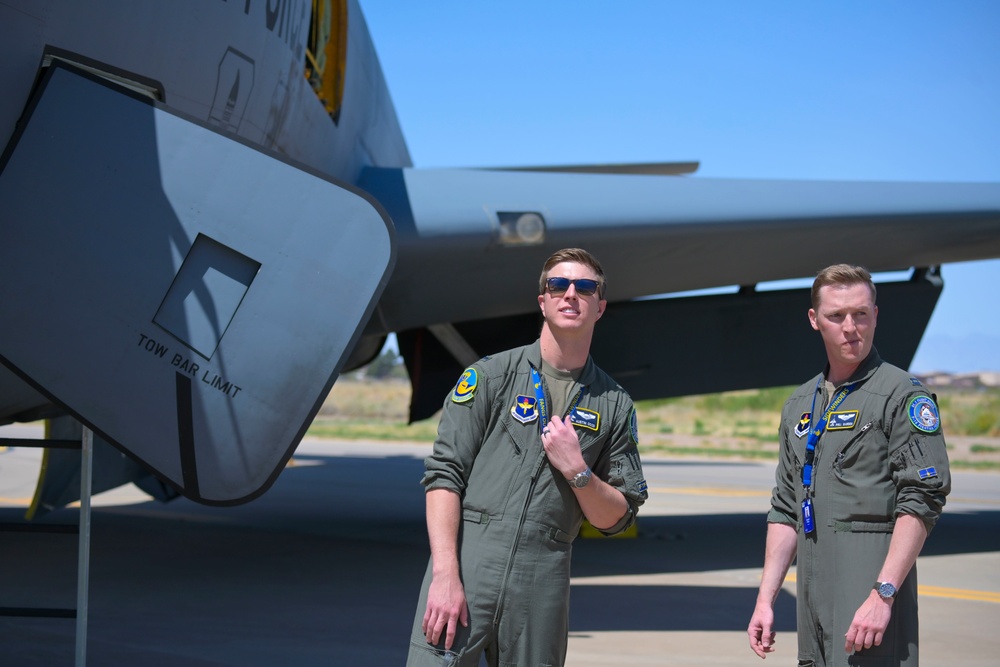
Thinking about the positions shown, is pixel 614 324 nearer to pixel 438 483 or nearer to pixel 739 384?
pixel 739 384

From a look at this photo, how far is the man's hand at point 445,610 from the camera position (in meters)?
2.68

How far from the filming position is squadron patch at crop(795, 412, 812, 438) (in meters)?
3.16

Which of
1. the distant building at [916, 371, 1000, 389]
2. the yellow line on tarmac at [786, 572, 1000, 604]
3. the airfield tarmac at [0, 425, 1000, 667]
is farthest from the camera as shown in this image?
the distant building at [916, 371, 1000, 389]

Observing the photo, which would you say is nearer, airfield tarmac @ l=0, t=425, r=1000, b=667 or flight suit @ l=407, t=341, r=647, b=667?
flight suit @ l=407, t=341, r=647, b=667

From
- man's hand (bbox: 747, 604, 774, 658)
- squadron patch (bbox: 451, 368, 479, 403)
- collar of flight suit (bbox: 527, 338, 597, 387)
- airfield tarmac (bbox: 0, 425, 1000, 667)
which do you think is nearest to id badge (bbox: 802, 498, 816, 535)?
man's hand (bbox: 747, 604, 774, 658)

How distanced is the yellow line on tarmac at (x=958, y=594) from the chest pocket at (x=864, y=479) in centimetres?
473

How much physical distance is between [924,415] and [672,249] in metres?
5.21

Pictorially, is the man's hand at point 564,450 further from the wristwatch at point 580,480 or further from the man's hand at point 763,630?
the man's hand at point 763,630

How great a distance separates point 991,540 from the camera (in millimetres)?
10305

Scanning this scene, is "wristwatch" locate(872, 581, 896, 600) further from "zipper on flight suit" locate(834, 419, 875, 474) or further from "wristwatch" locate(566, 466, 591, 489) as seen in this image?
"wristwatch" locate(566, 466, 591, 489)

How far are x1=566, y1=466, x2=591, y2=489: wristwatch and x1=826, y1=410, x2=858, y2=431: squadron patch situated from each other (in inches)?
33.2

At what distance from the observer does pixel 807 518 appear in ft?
9.93

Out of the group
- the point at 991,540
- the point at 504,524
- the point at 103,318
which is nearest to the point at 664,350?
the point at 991,540

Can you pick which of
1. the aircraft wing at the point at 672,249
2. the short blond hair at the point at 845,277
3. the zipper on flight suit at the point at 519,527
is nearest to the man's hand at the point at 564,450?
the zipper on flight suit at the point at 519,527
